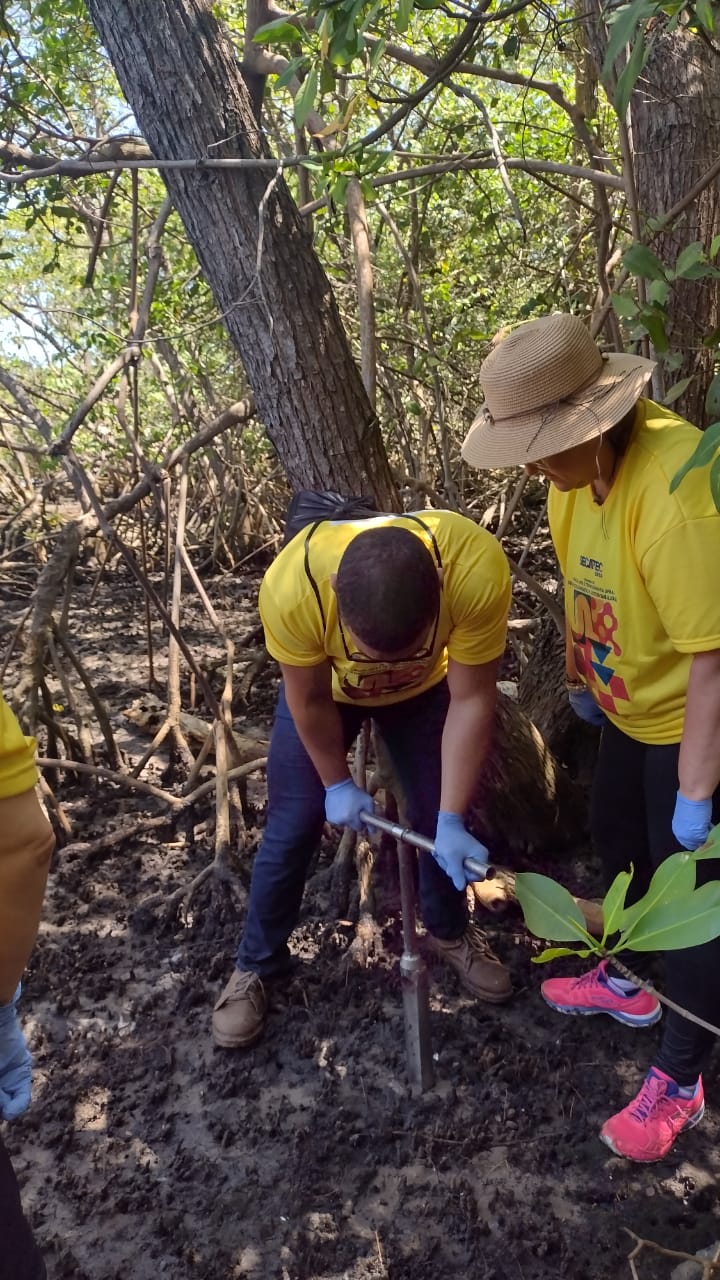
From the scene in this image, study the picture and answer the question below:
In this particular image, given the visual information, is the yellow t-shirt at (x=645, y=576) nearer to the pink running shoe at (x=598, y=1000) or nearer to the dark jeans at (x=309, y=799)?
the dark jeans at (x=309, y=799)

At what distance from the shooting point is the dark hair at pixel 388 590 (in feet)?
4.60

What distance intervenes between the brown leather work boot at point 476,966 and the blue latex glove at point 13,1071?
119 centimetres

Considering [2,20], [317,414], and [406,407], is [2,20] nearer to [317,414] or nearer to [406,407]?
[317,414]

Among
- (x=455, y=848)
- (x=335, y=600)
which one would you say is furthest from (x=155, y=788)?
(x=335, y=600)

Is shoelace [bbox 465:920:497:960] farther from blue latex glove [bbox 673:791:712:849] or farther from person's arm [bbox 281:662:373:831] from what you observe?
blue latex glove [bbox 673:791:712:849]

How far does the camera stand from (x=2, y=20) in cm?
269

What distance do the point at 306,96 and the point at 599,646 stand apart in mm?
1127

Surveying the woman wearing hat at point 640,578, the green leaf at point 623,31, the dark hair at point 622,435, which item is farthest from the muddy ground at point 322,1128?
the green leaf at point 623,31

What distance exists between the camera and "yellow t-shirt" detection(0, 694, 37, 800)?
1049 mm

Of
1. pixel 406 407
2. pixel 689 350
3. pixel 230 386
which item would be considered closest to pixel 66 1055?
pixel 689 350

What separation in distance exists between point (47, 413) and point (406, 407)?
315 centimetres

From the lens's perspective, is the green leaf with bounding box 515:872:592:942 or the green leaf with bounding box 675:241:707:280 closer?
the green leaf with bounding box 515:872:592:942

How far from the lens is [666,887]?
0.75 meters

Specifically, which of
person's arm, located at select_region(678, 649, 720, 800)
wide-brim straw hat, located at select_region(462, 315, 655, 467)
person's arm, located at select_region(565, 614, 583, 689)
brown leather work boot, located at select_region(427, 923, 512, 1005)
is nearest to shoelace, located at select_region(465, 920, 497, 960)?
brown leather work boot, located at select_region(427, 923, 512, 1005)
